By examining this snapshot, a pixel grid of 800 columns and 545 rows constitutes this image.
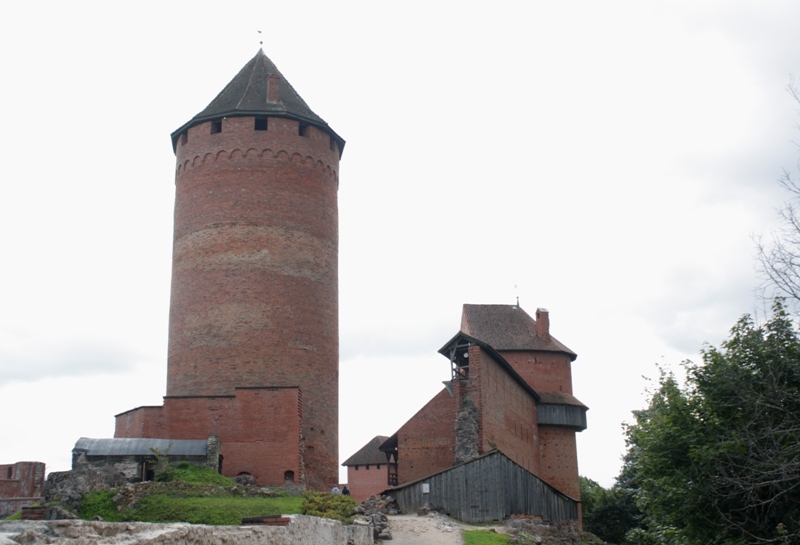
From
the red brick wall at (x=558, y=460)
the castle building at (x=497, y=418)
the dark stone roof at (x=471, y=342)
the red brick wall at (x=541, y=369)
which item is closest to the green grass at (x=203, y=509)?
the castle building at (x=497, y=418)

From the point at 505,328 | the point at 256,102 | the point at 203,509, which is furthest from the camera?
the point at 505,328

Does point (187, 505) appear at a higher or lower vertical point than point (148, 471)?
lower

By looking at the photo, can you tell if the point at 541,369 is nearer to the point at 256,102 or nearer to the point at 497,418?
the point at 497,418

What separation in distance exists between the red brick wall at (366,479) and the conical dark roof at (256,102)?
2076 centimetres

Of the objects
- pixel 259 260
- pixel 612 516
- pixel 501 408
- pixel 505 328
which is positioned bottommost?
pixel 612 516

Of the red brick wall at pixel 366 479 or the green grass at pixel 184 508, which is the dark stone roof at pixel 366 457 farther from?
the green grass at pixel 184 508

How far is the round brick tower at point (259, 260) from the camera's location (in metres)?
26.0

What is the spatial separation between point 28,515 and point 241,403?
9.42 metres

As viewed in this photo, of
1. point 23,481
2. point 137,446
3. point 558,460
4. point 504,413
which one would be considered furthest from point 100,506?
point 558,460

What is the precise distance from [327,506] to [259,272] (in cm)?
984

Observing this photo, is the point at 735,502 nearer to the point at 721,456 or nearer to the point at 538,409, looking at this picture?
the point at 721,456

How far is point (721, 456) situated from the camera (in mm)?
15328

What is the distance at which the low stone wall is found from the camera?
18.5 feet

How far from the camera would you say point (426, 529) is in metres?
20.5
